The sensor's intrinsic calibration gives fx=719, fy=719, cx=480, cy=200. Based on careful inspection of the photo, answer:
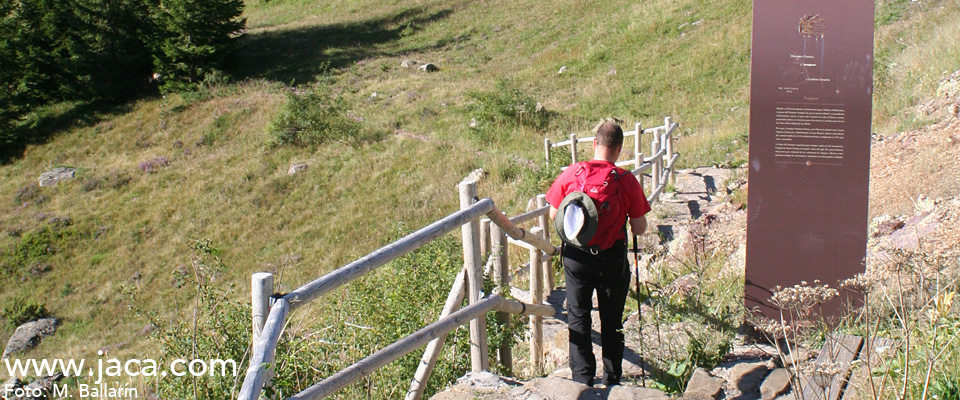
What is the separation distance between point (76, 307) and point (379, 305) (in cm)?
1415

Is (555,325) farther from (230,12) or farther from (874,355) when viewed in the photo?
(230,12)

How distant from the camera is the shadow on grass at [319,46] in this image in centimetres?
3028

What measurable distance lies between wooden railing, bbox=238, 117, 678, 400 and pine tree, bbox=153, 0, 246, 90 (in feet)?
84.5

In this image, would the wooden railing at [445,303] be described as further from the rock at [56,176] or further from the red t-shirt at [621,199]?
the rock at [56,176]

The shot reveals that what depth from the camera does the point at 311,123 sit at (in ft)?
71.1

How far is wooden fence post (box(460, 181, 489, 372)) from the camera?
4.04m

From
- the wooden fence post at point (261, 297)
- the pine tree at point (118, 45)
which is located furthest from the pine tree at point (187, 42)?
the wooden fence post at point (261, 297)

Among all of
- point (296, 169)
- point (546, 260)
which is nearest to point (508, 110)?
point (296, 169)

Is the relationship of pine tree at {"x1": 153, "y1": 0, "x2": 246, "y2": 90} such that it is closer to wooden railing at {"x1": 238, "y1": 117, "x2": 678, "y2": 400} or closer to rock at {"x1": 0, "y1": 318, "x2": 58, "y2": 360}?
rock at {"x1": 0, "y1": 318, "x2": 58, "y2": 360}

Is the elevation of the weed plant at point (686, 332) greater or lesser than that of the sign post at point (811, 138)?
lesser

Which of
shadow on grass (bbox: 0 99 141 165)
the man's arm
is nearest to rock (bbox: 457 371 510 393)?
the man's arm

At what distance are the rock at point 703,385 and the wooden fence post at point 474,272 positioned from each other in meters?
1.17

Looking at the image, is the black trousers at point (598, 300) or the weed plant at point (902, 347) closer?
the weed plant at point (902, 347)

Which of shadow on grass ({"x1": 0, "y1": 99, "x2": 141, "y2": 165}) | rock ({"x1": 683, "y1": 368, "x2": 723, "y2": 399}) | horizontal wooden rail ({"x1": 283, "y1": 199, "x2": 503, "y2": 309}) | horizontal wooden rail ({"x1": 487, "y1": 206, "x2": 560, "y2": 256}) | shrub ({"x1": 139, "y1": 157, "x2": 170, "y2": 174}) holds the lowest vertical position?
shrub ({"x1": 139, "y1": 157, "x2": 170, "y2": 174})
